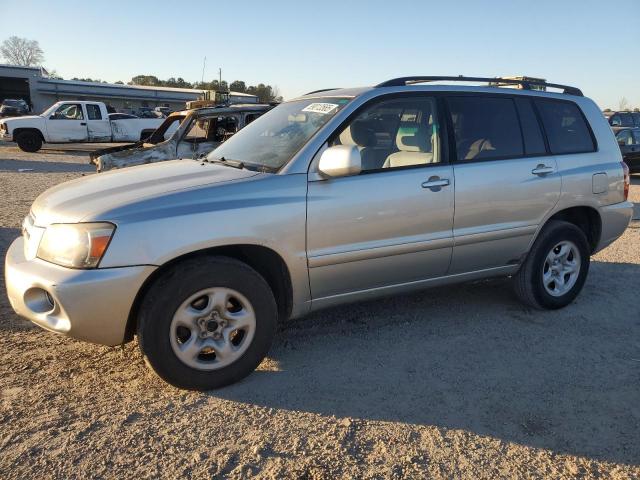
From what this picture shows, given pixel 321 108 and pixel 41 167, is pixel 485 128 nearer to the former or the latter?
pixel 321 108

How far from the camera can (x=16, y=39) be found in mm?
106250

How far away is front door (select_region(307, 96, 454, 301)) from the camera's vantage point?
10.9 ft

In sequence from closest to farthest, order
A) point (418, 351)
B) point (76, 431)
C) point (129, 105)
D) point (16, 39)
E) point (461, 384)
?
1. point (76, 431)
2. point (461, 384)
3. point (418, 351)
4. point (129, 105)
5. point (16, 39)

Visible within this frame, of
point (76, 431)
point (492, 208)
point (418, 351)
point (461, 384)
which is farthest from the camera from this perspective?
point (492, 208)

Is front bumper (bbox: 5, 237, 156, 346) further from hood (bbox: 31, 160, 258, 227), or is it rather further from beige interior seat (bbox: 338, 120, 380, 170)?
beige interior seat (bbox: 338, 120, 380, 170)

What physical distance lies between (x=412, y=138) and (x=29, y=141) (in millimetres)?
19441

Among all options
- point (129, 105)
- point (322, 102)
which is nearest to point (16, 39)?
point (129, 105)

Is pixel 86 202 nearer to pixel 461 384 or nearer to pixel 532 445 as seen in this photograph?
pixel 461 384

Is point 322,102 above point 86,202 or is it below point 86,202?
above

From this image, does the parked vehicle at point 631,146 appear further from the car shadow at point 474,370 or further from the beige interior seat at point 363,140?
the beige interior seat at point 363,140

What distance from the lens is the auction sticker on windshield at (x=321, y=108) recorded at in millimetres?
3686

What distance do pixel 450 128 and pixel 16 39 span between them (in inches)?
4943

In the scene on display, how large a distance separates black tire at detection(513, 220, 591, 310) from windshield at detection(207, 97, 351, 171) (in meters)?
2.03

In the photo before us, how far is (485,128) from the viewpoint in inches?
162
